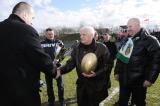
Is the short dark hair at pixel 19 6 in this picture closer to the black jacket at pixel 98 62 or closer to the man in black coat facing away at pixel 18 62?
→ the man in black coat facing away at pixel 18 62

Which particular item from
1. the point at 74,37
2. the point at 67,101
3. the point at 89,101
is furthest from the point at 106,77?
the point at 74,37

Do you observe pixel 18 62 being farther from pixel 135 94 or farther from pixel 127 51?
pixel 135 94

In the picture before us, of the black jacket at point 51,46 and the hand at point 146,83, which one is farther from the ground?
the black jacket at point 51,46

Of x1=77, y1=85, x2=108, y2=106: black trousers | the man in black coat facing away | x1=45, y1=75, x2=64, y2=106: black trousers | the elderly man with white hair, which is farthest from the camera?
x1=45, y1=75, x2=64, y2=106: black trousers

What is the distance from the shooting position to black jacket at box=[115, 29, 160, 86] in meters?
7.38

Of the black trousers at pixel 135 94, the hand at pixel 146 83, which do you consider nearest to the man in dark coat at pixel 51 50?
the black trousers at pixel 135 94

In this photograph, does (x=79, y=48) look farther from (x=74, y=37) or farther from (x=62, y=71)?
(x=74, y=37)

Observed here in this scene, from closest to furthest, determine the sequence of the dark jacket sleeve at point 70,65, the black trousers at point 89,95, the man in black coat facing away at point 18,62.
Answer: the man in black coat facing away at point 18,62, the black trousers at point 89,95, the dark jacket sleeve at point 70,65

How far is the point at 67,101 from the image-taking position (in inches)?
455

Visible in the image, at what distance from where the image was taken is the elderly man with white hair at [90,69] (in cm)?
709

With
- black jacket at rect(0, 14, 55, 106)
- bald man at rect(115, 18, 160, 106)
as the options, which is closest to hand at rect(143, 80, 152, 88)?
bald man at rect(115, 18, 160, 106)

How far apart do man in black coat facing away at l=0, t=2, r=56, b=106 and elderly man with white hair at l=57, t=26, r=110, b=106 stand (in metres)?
1.94

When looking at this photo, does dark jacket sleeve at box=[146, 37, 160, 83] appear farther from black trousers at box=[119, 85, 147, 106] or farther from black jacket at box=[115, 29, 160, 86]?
black trousers at box=[119, 85, 147, 106]

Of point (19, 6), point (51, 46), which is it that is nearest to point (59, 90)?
point (51, 46)
